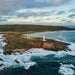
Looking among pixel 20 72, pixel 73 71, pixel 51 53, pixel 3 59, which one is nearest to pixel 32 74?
pixel 20 72

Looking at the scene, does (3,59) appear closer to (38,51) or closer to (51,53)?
(38,51)

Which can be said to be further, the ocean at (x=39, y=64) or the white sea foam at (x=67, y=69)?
the ocean at (x=39, y=64)

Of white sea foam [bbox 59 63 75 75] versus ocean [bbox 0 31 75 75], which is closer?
white sea foam [bbox 59 63 75 75]

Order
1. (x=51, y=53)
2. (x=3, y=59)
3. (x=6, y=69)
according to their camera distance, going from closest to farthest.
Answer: (x=6, y=69), (x=3, y=59), (x=51, y=53)

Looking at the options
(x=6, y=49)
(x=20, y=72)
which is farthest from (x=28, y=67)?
(x=6, y=49)

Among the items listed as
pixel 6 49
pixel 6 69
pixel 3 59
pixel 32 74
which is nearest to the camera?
pixel 32 74

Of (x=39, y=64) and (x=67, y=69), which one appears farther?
(x=39, y=64)

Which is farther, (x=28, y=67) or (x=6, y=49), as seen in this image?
(x=6, y=49)
